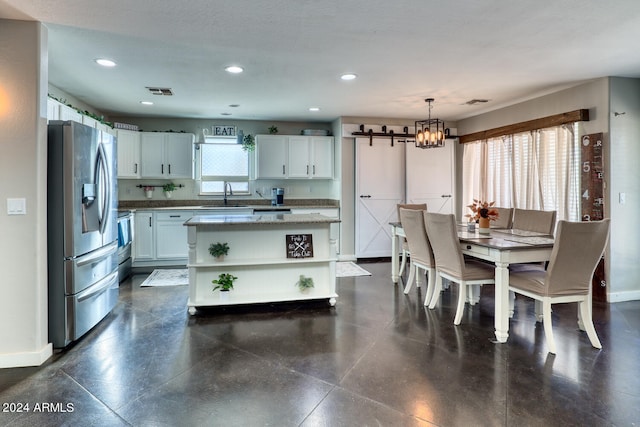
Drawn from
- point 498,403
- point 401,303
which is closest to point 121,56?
point 401,303

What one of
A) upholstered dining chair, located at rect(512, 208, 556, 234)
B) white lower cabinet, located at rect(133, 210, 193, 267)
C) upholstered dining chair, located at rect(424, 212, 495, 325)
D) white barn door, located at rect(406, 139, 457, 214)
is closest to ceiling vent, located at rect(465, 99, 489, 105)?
white barn door, located at rect(406, 139, 457, 214)

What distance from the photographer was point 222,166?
658cm

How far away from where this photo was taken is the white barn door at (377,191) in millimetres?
6324

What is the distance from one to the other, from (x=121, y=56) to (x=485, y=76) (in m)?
3.69

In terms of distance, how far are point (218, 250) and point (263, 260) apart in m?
0.46

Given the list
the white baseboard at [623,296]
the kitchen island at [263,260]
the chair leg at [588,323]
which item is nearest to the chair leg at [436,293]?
the kitchen island at [263,260]

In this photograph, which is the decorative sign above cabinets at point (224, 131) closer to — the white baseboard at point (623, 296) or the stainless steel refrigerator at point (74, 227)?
the stainless steel refrigerator at point (74, 227)

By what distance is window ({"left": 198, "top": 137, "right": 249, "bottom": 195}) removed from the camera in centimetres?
651

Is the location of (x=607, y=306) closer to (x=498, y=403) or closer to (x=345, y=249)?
(x=498, y=403)

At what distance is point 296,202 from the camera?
6824 mm

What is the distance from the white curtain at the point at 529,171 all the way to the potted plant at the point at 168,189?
5111 millimetres

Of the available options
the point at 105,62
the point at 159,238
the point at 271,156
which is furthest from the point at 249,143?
the point at 105,62

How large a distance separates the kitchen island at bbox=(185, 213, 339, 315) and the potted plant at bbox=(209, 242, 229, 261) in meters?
0.03

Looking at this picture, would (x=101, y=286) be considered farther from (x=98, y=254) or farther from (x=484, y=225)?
(x=484, y=225)
